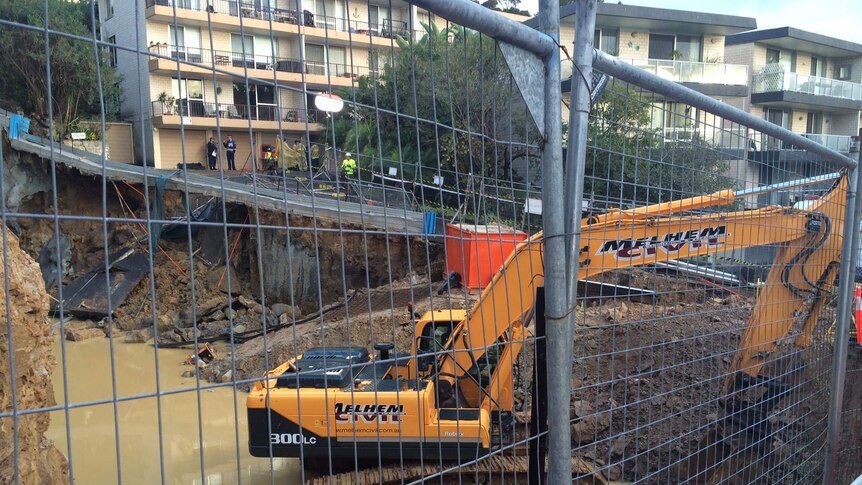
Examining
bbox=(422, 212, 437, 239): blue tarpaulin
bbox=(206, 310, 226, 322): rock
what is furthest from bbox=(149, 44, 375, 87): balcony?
bbox=(206, 310, 226, 322): rock

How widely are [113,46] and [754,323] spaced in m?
3.80

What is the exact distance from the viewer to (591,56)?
7.23ft

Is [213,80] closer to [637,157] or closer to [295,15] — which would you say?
[295,15]

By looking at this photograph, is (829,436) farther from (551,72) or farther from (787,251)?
(551,72)

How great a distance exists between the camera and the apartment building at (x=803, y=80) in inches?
940

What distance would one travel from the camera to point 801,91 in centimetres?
2405

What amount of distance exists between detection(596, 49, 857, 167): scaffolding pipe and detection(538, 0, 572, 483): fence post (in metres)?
0.22

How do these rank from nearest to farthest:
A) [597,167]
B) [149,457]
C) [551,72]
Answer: [551,72]
[597,167]
[149,457]

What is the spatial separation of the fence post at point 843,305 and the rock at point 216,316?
45.6 ft

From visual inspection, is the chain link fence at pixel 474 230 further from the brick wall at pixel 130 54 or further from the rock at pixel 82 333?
the rock at pixel 82 333

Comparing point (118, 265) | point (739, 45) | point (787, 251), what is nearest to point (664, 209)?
point (787, 251)

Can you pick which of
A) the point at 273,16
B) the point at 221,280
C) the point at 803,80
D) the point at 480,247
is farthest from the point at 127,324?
the point at 803,80

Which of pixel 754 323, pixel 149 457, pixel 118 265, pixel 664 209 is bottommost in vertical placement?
pixel 149 457

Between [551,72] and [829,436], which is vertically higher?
[551,72]
